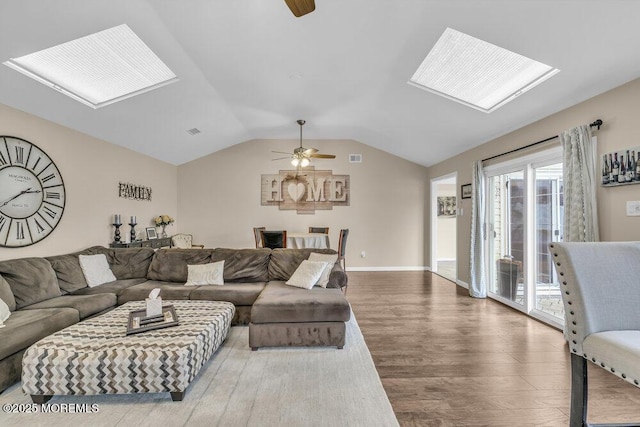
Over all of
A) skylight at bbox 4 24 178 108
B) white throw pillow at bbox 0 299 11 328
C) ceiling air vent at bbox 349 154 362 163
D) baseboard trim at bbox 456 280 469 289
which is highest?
skylight at bbox 4 24 178 108

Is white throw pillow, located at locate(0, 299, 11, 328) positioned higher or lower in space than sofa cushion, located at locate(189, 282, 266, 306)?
higher

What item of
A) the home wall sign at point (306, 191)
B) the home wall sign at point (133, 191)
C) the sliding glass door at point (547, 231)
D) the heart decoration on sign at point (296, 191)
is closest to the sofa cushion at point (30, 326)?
the home wall sign at point (133, 191)

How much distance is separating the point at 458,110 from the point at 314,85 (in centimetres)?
214

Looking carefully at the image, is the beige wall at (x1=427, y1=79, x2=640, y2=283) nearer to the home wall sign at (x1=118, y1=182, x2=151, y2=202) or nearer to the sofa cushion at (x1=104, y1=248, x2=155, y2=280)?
the sofa cushion at (x1=104, y1=248, x2=155, y2=280)

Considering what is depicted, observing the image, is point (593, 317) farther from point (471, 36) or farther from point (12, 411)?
point (12, 411)

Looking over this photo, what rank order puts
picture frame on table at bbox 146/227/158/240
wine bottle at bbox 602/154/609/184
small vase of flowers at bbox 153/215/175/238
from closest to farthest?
wine bottle at bbox 602/154/609/184
picture frame on table at bbox 146/227/158/240
small vase of flowers at bbox 153/215/175/238

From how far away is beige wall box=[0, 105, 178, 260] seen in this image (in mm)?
3574

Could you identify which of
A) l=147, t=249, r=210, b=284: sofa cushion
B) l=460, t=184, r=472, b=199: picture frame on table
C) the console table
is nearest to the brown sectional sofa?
l=147, t=249, r=210, b=284: sofa cushion

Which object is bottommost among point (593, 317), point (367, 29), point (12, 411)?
point (12, 411)

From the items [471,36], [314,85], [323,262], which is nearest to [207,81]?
[314,85]

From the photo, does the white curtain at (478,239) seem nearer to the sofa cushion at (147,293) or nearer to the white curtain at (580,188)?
the white curtain at (580,188)

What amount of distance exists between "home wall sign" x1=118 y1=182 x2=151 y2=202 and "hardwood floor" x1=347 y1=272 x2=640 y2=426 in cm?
445

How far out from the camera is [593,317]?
1.64m

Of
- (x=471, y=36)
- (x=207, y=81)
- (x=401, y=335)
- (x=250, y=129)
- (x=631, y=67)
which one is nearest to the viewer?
(x=631, y=67)
